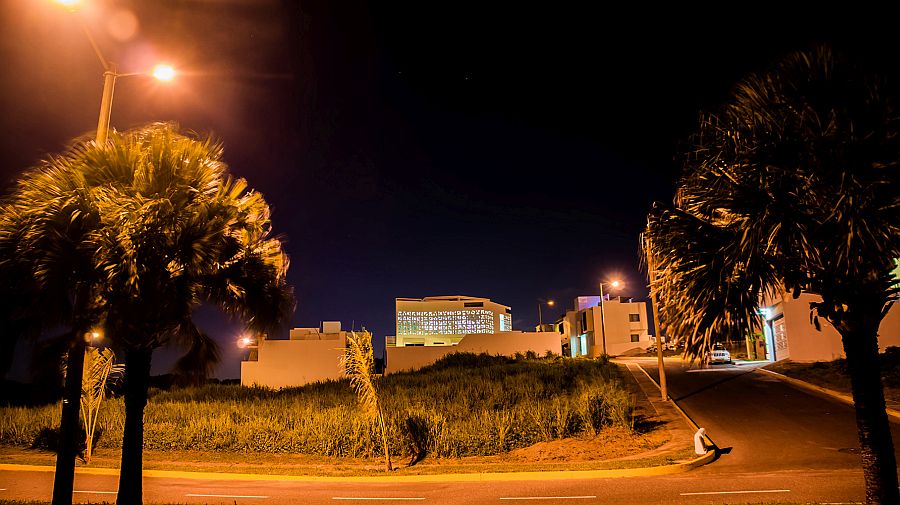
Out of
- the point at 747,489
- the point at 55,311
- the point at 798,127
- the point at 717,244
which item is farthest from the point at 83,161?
the point at 747,489

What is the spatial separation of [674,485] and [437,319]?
86055mm

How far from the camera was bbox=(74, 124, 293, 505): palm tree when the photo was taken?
7.57 meters

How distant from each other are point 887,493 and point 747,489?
17.4 ft

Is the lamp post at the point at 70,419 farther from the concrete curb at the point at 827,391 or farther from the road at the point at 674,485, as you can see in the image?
the concrete curb at the point at 827,391

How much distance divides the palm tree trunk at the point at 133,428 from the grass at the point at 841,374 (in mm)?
25584

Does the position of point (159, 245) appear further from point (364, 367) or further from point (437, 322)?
point (437, 322)

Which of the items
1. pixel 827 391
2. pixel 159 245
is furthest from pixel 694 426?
pixel 159 245

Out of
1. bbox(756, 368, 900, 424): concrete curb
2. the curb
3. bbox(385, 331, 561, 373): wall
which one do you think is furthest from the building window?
the curb

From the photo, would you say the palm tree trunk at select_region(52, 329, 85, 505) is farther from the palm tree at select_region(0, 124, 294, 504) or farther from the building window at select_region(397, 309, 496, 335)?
the building window at select_region(397, 309, 496, 335)

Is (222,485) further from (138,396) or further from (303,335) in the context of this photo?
(303,335)

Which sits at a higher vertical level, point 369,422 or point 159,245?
point 159,245

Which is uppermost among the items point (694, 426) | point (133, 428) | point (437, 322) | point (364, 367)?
point (437, 322)

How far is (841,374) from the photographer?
2934cm

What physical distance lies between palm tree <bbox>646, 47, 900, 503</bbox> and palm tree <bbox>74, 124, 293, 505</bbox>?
20.5 feet
